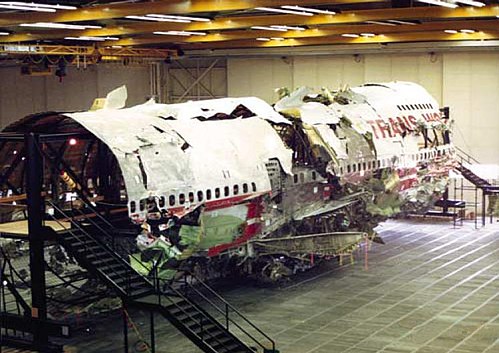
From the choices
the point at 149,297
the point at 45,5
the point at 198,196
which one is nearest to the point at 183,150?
the point at 198,196

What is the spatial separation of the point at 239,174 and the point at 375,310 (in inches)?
306

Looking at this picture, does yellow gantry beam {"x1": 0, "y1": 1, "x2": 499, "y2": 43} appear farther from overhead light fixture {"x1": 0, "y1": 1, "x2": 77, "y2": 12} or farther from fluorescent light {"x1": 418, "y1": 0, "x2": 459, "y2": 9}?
overhead light fixture {"x1": 0, "y1": 1, "x2": 77, "y2": 12}

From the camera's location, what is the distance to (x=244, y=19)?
4141 centimetres

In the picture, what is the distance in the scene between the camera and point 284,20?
134 ft

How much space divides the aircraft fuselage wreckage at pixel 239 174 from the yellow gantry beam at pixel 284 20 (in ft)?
13.6

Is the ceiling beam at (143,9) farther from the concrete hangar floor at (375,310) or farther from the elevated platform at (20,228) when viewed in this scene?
the concrete hangar floor at (375,310)

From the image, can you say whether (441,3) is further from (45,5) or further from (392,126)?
(392,126)

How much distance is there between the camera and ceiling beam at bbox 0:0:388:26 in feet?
109

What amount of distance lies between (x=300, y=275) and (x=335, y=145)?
6.53 m

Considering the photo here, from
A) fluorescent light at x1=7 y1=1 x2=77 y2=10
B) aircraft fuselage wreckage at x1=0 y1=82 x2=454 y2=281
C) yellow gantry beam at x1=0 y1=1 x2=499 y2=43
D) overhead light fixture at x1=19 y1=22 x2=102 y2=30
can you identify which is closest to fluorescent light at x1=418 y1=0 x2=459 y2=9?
yellow gantry beam at x1=0 y1=1 x2=499 y2=43

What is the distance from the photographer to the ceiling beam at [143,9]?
33125 mm

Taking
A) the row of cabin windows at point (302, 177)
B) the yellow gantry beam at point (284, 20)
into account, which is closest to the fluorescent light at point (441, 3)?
the yellow gantry beam at point (284, 20)

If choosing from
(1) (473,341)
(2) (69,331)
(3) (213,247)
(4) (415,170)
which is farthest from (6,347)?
(4) (415,170)

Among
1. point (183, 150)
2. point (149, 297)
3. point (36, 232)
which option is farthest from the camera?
point (183, 150)
